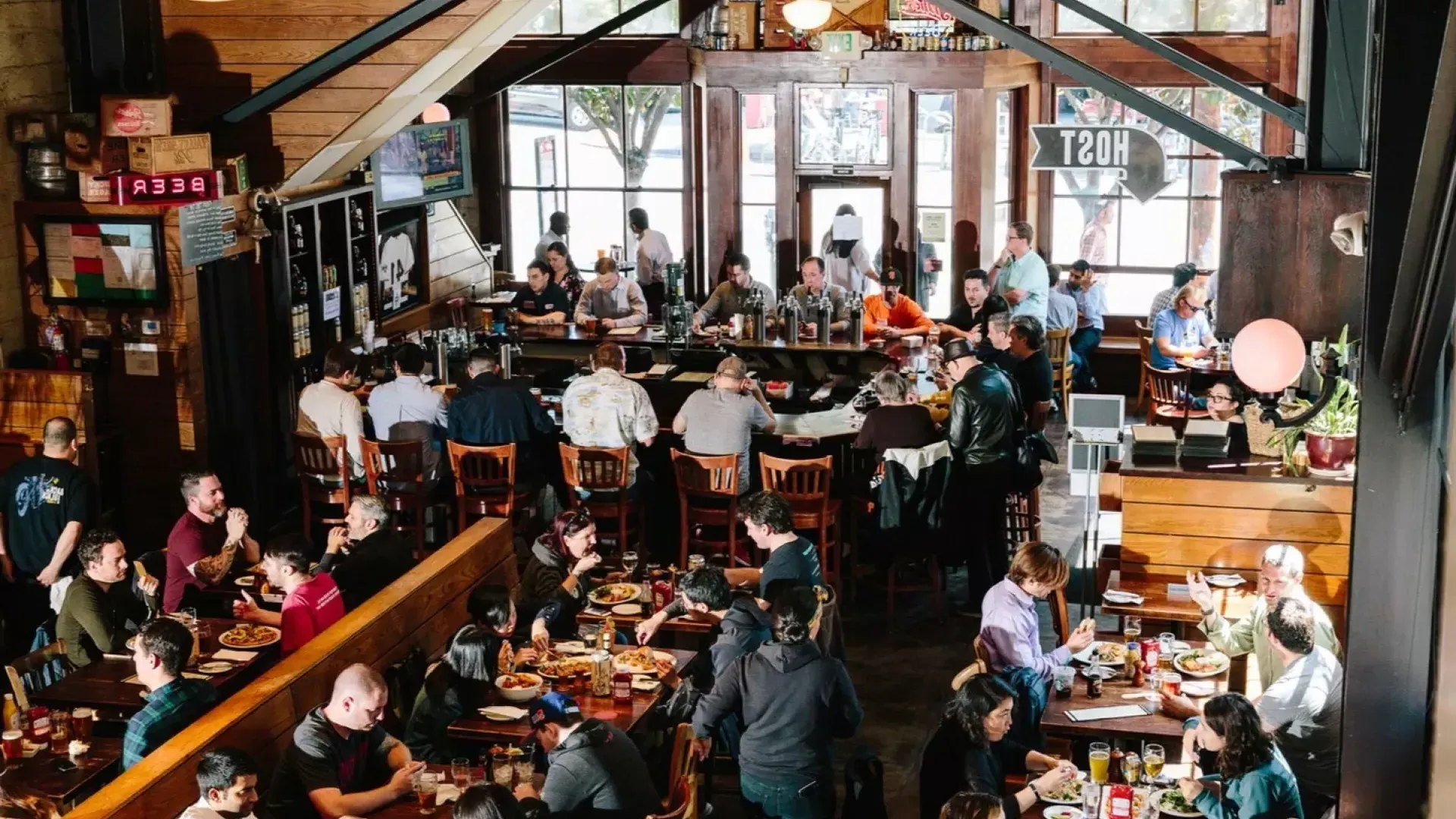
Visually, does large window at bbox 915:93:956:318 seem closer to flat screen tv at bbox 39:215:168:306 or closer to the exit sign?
the exit sign

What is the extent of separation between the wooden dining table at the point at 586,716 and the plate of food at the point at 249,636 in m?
1.07

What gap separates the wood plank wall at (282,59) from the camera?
1004 cm

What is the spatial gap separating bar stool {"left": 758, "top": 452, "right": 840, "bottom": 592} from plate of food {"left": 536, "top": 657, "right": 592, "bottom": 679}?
2332 mm

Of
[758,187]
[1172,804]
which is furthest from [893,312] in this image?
[1172,804]

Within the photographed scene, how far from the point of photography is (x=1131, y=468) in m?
8.12

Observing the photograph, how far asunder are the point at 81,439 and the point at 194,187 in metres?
1.57

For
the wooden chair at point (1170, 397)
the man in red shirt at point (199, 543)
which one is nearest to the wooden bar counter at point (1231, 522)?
the wooden chair at point (1170, 397)

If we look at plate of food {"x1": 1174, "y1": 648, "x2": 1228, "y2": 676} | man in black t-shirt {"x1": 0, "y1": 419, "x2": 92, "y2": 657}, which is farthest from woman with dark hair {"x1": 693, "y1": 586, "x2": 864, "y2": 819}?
man in black t-shirt {"x1": 0, "y1": 419, "x2": 92, "y2": 657}

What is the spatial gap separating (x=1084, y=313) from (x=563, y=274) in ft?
13.7

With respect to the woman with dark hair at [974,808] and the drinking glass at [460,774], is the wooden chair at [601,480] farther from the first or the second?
the woman with dark hair at [974,808]

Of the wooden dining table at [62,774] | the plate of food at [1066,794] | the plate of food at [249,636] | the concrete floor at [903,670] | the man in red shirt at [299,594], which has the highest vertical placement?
the man in red shirt at [299,594]

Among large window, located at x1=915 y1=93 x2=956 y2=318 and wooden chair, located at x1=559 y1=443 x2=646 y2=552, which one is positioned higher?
large window, located at x1=915 y1=93 x2=956 y2=318

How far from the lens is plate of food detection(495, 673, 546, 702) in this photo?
22.0 feet

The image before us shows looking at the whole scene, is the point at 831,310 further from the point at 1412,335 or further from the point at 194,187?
the point at 1412,335
